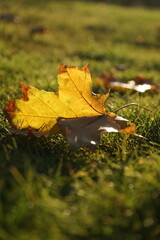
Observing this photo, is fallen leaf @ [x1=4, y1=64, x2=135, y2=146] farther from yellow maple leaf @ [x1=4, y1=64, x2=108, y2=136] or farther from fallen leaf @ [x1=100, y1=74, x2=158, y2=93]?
fallen leaf @ [x1=100, y1=74, x2=158, y2=93]

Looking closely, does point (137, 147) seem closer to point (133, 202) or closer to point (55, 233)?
point (133, 202)

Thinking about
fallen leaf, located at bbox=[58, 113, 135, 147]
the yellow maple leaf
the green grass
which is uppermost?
the yellow maple leaf

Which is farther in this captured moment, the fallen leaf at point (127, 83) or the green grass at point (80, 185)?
the fallen leaf at point (127, 83)

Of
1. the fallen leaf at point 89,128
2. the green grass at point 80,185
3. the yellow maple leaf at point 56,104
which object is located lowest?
the green grass at point 80,185

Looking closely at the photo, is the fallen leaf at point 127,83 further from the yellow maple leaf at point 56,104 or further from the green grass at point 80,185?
the yellow maple leaf at point 56,104

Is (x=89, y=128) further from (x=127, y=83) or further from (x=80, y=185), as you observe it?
(x=127, y=83)

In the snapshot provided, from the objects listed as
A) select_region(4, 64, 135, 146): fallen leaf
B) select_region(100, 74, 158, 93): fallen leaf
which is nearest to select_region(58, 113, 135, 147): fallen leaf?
select_region(4, 64, 135, 146): fallen leaf

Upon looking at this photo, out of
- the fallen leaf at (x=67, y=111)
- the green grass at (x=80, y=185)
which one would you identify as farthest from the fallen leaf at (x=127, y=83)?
the fallen leaf at (x=67, y=111)

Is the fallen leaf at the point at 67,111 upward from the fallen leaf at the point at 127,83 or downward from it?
upward
